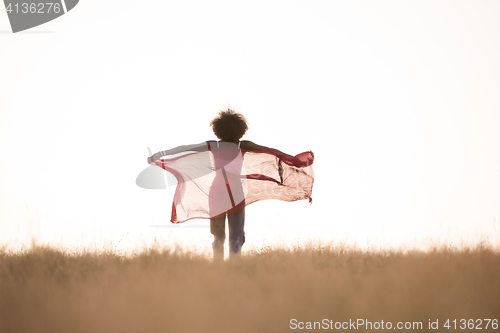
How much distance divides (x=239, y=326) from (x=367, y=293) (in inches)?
46.9

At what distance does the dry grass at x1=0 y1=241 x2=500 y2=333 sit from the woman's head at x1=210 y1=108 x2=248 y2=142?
1539mm

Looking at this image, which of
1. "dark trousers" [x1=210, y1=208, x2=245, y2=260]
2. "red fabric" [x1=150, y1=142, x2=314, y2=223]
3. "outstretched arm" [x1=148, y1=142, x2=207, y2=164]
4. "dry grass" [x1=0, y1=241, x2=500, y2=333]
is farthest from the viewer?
"red fabric" [x1=150, y1=142, x2=314, y2=223]

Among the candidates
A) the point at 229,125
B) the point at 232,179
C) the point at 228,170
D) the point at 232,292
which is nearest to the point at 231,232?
the point at 232,179

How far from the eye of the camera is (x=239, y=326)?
9.15 ft

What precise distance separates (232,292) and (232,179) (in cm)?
213

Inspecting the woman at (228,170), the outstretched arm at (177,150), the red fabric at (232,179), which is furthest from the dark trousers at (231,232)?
the outstretched arm at (177,150)

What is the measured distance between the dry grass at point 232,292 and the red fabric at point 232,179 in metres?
0.84

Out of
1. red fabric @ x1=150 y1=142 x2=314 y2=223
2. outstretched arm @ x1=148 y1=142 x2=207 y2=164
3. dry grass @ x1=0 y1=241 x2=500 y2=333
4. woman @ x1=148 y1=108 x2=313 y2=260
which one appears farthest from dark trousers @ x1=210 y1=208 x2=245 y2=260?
outstretched arm @ x1=148 y1=142 x2=207 y2=164

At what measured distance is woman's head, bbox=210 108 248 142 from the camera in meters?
5.07

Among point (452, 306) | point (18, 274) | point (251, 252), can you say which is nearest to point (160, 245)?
point (251, 252)

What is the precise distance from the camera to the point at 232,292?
3.30 metres

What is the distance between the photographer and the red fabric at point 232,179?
16.9ft

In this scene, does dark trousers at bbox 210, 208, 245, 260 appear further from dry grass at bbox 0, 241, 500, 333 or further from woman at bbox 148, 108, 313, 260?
dry grass at bbox 0, 241, 500, 333

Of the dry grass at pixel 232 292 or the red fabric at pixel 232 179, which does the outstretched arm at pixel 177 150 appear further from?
the dry grass at pixel 232 292
